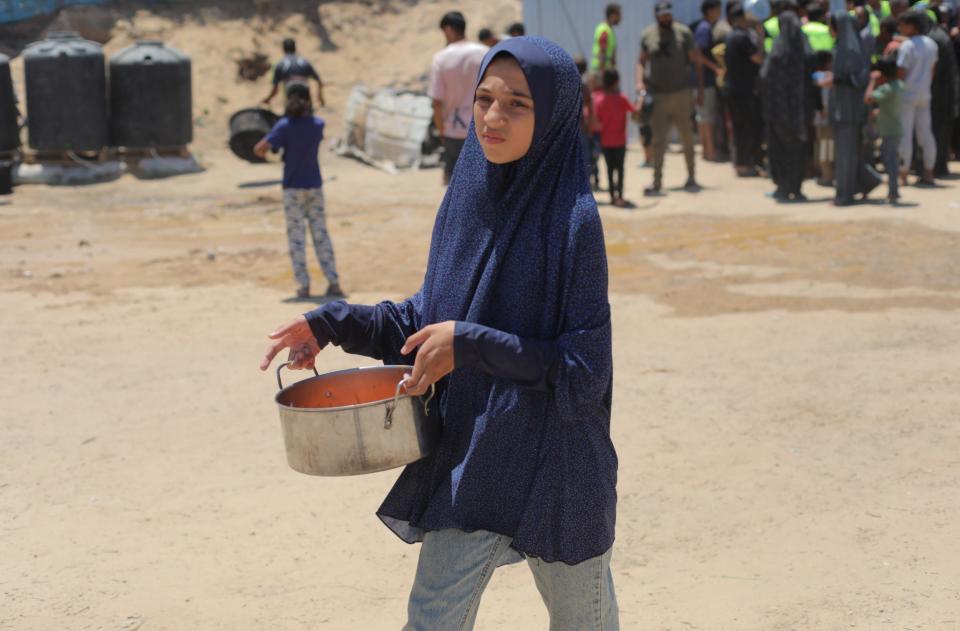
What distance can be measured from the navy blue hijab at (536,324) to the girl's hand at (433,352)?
0.47ft

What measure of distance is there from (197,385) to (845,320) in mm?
3727

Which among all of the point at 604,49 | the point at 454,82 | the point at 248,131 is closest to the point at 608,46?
the point at 604,49

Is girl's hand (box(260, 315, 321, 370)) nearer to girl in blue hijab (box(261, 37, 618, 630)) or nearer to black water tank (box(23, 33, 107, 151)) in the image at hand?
girl in blue hijab (box(261, 37, 618, 630))

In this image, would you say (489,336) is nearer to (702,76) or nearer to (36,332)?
(36,332)

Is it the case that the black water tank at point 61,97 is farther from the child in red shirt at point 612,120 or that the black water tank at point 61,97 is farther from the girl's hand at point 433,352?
the girl's hand at point 433,352

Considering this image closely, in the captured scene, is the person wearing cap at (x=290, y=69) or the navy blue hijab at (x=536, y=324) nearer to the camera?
the navy blue hijab at (x=536, y=324)

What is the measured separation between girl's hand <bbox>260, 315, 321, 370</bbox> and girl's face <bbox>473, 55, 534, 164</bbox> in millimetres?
535

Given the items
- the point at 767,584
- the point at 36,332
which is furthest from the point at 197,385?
the point at 767,584

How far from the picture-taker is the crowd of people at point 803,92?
11258mm

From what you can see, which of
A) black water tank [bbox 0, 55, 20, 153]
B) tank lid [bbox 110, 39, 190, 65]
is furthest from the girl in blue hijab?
tank lid [bbox 110, 39, 190, 65]

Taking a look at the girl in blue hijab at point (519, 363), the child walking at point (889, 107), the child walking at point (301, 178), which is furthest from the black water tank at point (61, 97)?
the girl in blue hijab at point (519, 363)

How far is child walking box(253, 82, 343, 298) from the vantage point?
8.23 m

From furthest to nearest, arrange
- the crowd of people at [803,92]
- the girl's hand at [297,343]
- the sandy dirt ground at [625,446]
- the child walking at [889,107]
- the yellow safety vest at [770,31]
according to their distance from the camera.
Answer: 1. the yellow safety vest at [770,31]
2. the crowd of people at [803,92]
3. the child walking at [889,107]
4. the sandy dirt ground at [625,446]
5. the girl's hand at [297,343]

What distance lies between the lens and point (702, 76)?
14180 mm
